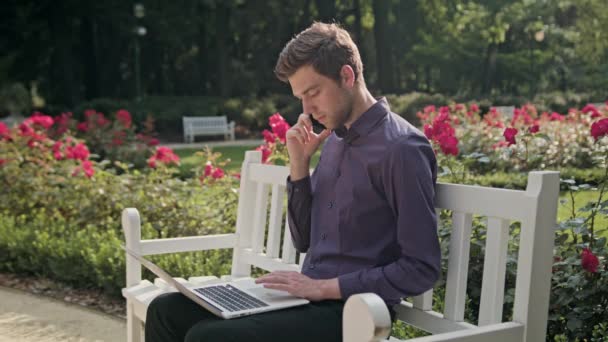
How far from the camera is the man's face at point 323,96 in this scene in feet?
8.01

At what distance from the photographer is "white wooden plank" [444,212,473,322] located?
2.46 meters

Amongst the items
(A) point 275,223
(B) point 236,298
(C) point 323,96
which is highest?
(C) point 323,96

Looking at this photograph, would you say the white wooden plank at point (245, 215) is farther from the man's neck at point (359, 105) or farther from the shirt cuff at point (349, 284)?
the shirt cuff at point (349, 284)

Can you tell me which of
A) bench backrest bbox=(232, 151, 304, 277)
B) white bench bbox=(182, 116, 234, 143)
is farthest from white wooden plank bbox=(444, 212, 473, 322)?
white bench bbox=(182, 116, 234, 143)

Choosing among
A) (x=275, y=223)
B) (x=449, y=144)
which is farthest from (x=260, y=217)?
(x=449, y=144)

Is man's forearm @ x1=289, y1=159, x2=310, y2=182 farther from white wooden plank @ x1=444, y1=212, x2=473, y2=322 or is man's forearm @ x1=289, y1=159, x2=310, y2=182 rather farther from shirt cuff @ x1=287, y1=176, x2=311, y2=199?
white wooden plank @ x1=444, y1=212, x2=473, y2=322

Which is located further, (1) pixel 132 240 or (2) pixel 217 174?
(2) pixel 217 174

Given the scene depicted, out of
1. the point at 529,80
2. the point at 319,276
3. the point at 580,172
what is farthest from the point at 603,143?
the point at 529,80

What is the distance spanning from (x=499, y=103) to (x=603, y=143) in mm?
20695

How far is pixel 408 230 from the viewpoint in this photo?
88.4 inches

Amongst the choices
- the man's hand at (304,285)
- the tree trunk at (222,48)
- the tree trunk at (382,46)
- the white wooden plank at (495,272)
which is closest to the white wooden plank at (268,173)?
the man's hand at (304,285)

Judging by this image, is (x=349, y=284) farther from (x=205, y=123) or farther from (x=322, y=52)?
(x=205, y=123)

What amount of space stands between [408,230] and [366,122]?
1.45 ft

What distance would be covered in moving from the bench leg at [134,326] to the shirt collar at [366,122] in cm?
135
